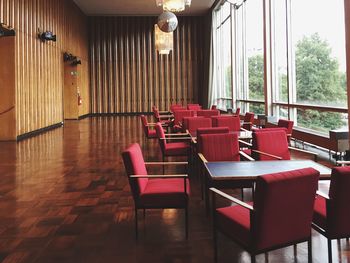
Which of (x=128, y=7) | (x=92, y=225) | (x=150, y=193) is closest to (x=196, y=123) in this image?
(x=92, y=225)

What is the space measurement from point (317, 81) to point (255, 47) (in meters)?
4.53

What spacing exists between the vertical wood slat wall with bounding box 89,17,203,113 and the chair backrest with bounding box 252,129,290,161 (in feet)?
56.0

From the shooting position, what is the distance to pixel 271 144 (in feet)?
14.2

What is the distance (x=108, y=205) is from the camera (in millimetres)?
4254

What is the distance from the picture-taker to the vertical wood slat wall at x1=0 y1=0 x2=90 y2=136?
10.7 metres

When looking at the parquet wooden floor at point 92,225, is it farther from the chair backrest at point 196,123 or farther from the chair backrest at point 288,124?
the chair backrest at point 288,124

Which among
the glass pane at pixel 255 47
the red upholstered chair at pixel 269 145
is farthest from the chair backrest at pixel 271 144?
the glass pane at pixel 255 47

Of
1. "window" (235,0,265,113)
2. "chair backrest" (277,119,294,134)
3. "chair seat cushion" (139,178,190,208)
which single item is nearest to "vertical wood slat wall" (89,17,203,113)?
"window" (235,0,265,113)

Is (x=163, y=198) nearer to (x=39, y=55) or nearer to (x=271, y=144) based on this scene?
(x=271, y=144)

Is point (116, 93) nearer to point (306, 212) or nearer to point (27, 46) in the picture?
point (27, 46)

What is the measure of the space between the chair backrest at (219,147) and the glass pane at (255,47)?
7.95 meters

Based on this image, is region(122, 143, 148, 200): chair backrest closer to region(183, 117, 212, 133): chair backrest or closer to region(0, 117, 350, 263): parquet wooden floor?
region(0, 117, 350, 263): parquet wooden floor

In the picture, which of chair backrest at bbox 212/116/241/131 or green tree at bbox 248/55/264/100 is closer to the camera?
chair backrest at bbox 212/116/241/131

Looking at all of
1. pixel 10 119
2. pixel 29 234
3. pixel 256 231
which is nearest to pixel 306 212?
pixel 256 231
